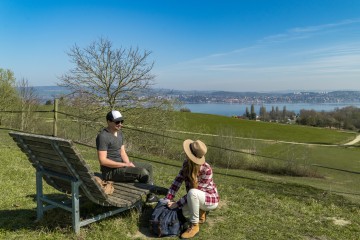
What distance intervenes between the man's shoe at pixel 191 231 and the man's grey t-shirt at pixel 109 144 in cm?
142

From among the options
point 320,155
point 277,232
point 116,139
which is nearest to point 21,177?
point 116,139

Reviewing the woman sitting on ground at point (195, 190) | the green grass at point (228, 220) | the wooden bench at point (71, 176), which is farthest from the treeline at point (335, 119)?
the wooden bench at point (71, 176)

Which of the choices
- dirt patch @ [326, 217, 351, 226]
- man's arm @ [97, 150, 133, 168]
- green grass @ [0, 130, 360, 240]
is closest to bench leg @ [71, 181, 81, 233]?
green grass @ [0, 130, 360, 240]

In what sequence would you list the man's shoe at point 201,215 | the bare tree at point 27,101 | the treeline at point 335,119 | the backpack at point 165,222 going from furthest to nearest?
the treeline at point 335,119, the bare tree at point 27,101, the man's shoe at point 201,215, the backpack at point 165,222

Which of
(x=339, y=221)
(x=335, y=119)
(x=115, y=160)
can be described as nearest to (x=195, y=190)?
(x=115, y=160)

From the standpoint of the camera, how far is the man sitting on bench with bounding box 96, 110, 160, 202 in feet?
15.2

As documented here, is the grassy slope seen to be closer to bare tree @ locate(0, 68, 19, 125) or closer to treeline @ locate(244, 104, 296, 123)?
treeline @ locate(244, 104, 296, 123)

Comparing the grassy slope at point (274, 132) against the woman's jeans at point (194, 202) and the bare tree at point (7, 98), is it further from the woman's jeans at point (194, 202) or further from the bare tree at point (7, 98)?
the woman's jeans at point (194, 202)

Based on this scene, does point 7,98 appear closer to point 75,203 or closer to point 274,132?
point 75,203

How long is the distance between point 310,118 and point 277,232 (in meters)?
92.1

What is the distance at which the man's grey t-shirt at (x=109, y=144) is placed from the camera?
4605 millimetres

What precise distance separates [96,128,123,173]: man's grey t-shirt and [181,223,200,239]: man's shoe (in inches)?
55.9

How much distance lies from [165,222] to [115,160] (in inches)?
46.6

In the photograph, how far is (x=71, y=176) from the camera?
4070mm
